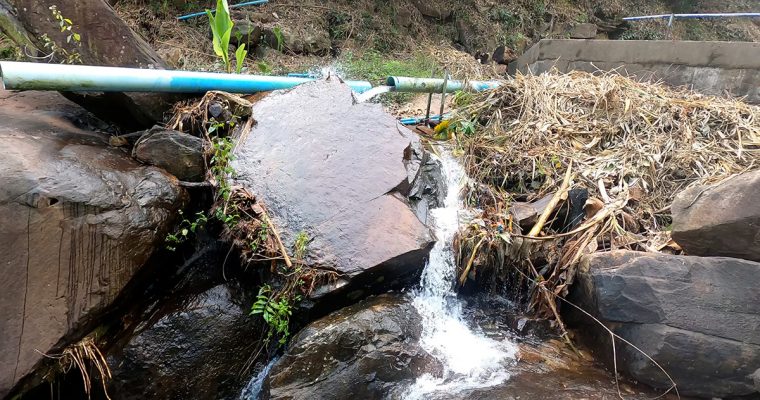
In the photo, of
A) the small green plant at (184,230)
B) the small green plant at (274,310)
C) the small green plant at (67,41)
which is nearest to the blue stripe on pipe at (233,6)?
the small green plant at (67,41)

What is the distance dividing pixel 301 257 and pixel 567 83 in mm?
3775

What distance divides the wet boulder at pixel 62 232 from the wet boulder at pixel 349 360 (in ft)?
3.70

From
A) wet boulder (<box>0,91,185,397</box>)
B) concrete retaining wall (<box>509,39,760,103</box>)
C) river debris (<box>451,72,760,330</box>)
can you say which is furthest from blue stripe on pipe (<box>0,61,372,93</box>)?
concrete retaining wall (<box>509,39,760,103</box>)

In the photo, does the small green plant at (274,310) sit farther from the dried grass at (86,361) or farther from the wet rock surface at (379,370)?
the dried grass at (86,361)

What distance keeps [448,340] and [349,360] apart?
798 mm

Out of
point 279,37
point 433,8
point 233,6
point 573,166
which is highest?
point 433,8

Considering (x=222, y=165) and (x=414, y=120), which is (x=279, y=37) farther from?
(x=222, y=165)

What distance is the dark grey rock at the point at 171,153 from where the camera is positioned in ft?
10.9

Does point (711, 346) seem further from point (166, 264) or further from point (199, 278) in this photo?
point (166, 264)

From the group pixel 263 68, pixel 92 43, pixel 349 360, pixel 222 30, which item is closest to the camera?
pixel 349 360

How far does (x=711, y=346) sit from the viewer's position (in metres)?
2.76

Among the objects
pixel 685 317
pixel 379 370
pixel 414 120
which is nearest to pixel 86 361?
pixel 379 370

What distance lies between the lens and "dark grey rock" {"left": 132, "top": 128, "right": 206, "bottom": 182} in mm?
3330

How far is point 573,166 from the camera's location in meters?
4.20
